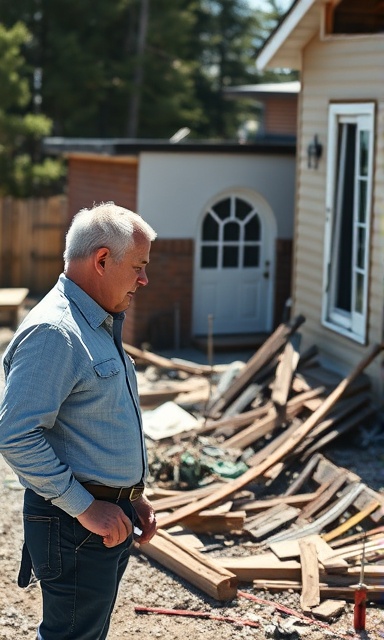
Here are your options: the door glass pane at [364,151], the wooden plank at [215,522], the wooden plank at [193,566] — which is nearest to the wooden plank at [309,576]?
the wooden plank at [193,566]

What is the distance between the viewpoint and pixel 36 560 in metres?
3.87

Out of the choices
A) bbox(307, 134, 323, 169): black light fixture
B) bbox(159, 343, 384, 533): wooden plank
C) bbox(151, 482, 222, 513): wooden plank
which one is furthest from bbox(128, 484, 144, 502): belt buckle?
bbox(307, 134, 323, 169): black light fixture

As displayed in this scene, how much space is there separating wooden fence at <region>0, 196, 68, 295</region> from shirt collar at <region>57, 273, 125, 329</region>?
15.3 m

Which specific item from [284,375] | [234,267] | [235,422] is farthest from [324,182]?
[234,267]

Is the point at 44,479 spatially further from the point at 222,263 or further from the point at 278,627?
the point at 222,263

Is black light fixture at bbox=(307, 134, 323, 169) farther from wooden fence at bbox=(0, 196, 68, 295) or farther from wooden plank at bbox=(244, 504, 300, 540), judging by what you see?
wooden fence at bbox=(0, 196, 68, 295)

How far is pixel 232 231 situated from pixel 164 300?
4.93 feet

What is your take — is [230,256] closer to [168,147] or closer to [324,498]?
[168,147]

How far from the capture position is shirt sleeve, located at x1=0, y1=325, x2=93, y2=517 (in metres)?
3.62

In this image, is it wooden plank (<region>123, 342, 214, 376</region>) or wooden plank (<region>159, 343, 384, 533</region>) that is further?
wooden plank (<region>123, 342, 214, 376</region>)

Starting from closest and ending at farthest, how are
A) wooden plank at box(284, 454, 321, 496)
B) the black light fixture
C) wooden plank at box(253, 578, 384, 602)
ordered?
wooden plank at box(253, 578, 384, 602) < wooden plank at box(284, 454, 321, 496) < the black light fixture

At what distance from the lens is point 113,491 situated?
3922 mm

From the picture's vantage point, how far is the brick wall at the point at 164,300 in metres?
14.3

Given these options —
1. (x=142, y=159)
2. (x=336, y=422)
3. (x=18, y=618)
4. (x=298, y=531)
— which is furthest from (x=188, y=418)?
(x=142, y=159)
